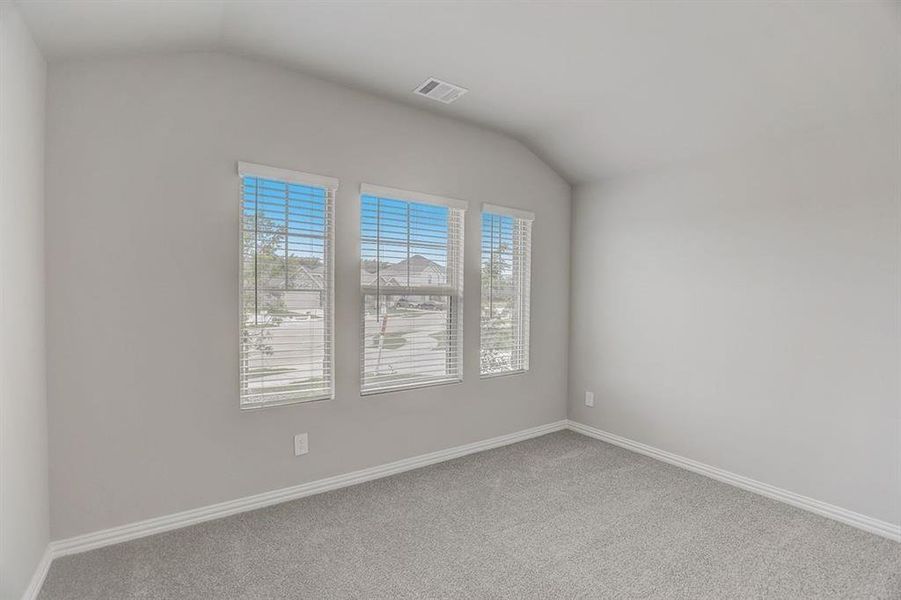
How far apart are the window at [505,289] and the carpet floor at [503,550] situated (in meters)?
1.11

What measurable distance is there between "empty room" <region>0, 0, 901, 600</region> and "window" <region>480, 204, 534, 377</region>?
76mm

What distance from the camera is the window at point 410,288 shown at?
315 centimetres

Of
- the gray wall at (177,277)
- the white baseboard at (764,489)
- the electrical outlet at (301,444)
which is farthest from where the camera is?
the electrical outlet at (301,444)

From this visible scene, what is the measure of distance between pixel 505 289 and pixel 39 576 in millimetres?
3245

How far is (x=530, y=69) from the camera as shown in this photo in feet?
9.00

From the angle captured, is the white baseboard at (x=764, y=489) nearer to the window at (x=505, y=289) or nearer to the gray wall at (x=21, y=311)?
the window at (x=505, y=289)

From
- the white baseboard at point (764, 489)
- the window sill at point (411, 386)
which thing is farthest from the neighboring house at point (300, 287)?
the white baseboard at point (764, 489)

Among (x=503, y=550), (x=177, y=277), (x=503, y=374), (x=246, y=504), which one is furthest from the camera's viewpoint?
(x=503, y=374)

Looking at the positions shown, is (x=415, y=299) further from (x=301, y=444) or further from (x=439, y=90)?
(x=439, y=90)

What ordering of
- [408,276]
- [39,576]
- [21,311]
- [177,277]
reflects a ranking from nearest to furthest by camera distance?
[21,311] < [39,576] < [177,277] < [408,276]

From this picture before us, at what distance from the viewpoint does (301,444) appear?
113 inches

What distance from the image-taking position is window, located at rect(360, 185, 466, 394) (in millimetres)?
3150

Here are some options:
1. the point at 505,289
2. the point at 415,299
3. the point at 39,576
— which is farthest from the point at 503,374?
the point at 39,576

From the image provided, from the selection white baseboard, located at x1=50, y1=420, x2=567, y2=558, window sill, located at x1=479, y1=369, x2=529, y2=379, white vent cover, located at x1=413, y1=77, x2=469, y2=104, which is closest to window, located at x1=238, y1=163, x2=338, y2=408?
white baseboard, located at x1=50, y1=420, x2=567, y2=558
